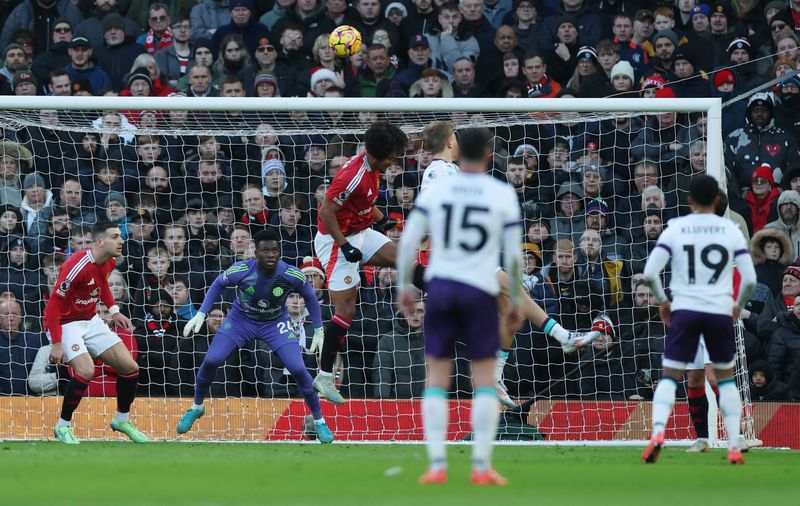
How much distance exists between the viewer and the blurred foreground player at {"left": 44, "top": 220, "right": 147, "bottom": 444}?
1279cm

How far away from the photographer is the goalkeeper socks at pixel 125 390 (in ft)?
42.7

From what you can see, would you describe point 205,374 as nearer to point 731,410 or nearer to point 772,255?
point 731,410

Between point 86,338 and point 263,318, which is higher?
point 263,318

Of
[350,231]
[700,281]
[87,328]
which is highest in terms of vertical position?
[350,231]

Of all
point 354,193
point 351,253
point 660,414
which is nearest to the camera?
point 660,414

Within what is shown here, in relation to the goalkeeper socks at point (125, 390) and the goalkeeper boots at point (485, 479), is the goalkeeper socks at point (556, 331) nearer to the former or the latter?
the goalkeeper socks at point (125, 390)

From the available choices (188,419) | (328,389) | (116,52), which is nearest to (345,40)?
(116,52)

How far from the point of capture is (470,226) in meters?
7.53

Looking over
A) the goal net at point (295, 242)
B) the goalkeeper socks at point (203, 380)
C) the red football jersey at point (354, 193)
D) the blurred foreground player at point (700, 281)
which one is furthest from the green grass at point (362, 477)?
the goal net at point (295, 242)

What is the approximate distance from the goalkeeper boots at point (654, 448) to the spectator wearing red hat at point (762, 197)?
20.9 feet

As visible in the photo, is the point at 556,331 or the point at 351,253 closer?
the point at 351,253

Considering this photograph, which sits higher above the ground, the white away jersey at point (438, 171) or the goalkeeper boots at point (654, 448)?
the white away jersey at point (438, 171)

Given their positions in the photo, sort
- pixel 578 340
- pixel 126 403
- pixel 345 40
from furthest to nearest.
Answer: pixel 345 40 → pixel 126 403 → pixel 578 340

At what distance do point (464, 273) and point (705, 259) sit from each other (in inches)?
112
